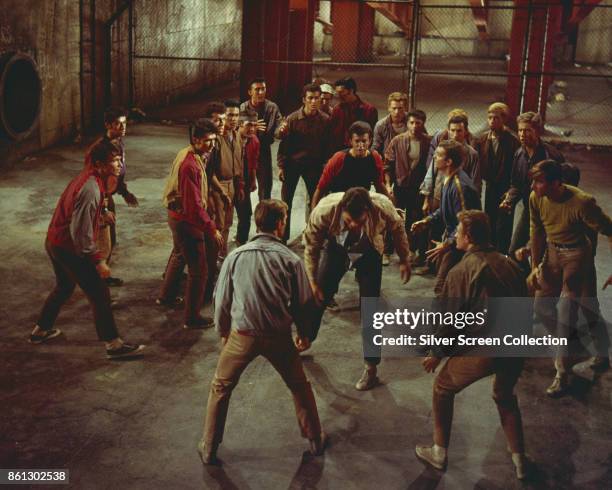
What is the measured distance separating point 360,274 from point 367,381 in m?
0.87

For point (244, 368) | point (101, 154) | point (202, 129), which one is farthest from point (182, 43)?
point (244, 368)

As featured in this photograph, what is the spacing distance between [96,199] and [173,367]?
1540 millimetres

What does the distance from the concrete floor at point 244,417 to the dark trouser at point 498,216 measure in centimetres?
196

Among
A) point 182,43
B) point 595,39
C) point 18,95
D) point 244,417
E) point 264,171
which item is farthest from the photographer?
point 595,39

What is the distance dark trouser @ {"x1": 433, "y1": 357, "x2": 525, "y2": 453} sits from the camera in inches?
195

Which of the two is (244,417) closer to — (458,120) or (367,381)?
(367,381)

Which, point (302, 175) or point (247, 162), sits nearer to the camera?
point (247, 162)

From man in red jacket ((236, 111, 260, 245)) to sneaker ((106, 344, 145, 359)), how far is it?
2.70m

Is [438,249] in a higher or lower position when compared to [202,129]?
lower

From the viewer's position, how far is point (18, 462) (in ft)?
17.1

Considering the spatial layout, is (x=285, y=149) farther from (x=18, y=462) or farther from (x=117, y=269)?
(x=18, y=462)

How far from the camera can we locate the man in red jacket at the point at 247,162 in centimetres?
916

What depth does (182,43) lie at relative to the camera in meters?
22.1

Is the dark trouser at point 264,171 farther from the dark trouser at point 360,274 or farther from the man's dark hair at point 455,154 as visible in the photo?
the dark trouser at point 360,274
